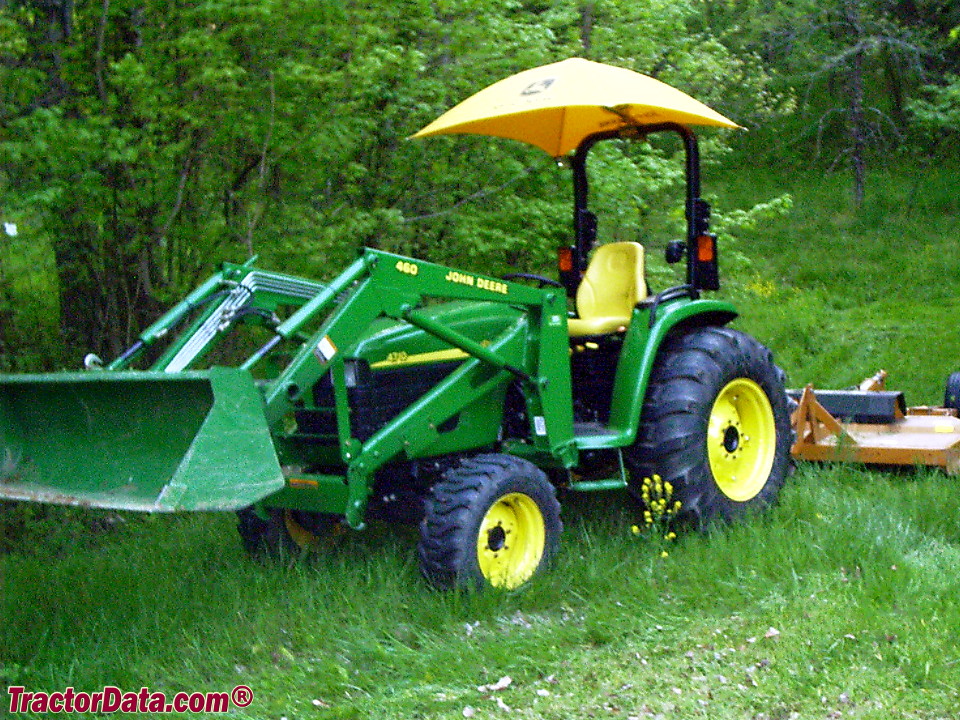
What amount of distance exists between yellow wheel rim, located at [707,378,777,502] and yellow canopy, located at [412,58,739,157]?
4.89 ft

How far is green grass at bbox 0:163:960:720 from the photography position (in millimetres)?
3988

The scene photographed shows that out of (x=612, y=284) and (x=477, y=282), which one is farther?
(x=612, y=284)

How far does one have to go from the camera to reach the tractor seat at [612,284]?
6215 millimetres

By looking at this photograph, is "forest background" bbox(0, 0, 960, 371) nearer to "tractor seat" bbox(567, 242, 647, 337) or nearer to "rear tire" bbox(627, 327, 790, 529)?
"tractor seat" bbox(567, 242, 647, 337)

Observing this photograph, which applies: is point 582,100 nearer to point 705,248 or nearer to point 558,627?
point 705,248

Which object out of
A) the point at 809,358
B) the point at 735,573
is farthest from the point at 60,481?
the point at 809,358

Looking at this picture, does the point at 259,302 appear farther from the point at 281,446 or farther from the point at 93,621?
the point at 93,621

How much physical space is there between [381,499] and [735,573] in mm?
1672

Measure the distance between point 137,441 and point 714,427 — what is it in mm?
3034

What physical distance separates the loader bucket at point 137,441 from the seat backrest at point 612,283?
265cm

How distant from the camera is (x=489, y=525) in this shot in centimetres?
483

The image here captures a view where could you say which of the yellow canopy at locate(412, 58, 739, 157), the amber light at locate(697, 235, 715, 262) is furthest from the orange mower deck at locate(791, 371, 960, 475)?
the yellow canopy at locate(412, 58, 739, 157)

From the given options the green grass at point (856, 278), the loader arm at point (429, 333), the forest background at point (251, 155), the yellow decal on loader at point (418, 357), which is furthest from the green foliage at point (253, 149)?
the green grass at point (856, 278)

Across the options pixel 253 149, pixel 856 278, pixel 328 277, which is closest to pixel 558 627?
pixel 328 277
